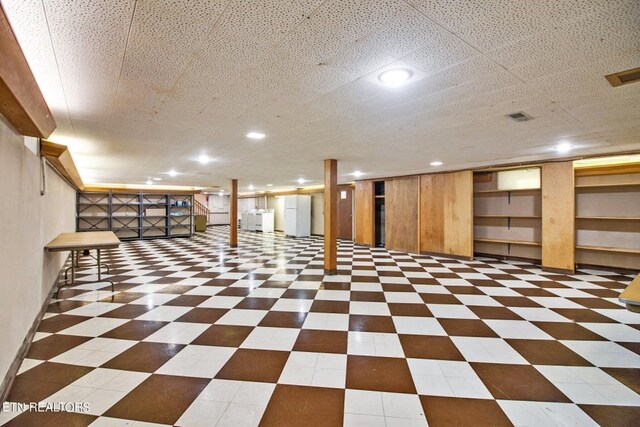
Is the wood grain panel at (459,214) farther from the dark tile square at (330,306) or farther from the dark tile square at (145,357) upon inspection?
the dark tile square at (145,357)

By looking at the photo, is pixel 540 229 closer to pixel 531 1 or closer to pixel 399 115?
pixel 399 115

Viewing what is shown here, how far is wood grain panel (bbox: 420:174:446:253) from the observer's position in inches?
289

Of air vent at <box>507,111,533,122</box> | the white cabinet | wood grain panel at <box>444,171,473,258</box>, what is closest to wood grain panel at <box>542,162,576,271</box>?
wood grain panel at <box>444,171,473,258</box>

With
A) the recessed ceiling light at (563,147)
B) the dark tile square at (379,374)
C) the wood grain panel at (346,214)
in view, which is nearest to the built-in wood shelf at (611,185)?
the recessed ceiling light at (563,147)

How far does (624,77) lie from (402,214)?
6.16 m

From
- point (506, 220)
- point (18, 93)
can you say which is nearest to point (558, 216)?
point (506, 220)

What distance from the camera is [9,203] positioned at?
6.72 ft

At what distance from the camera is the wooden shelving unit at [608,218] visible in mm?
5156

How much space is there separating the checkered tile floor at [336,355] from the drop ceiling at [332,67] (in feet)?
7.07

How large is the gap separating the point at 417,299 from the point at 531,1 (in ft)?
10.7

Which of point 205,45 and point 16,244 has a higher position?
point 205,45

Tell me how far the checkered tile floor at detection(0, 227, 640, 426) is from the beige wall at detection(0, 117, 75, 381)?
0.85ft

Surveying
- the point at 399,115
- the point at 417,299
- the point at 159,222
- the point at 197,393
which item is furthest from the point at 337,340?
the point at 159,222

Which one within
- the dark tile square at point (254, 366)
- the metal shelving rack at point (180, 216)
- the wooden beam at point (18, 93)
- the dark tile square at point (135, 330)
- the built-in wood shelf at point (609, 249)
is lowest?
the dark tile square at point (254, 366)
